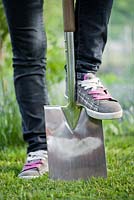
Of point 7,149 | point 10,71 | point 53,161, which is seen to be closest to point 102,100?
point 53,161

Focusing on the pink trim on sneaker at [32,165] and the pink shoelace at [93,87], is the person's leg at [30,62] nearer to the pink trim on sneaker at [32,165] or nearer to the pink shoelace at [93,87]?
the pink trim on sneaker at [32,165]

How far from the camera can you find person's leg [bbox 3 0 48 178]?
1.94 meters

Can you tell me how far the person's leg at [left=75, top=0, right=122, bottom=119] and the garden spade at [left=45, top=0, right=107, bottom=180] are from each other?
0.09ft

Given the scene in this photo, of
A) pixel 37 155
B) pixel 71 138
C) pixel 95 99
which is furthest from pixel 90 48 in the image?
pixel 37 155

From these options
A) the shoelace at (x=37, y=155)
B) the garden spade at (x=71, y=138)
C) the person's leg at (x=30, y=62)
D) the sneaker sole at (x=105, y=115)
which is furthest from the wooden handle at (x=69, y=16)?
the shoelace at (x=37, y=155)

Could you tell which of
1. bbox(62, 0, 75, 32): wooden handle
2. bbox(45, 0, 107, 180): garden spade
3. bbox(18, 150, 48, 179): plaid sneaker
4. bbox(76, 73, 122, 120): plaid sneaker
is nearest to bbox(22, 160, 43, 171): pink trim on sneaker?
bbox(18, 150, 48, 179): plaid sneaker

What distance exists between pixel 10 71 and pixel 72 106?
1.32 m

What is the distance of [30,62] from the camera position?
78.6 inches

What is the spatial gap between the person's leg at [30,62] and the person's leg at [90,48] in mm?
176

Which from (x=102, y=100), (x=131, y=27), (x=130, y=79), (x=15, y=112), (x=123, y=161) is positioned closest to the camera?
(x=102, y=100)

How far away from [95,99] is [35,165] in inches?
13.0

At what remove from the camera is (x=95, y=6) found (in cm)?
182

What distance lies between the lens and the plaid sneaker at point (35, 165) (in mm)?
1899

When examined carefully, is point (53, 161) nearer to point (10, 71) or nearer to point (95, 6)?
point (95, 6)
